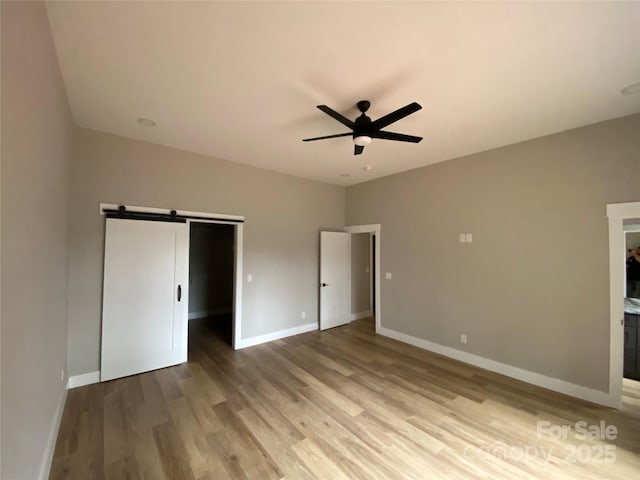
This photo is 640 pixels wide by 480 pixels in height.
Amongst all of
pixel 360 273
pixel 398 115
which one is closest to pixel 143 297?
pixel 398 115

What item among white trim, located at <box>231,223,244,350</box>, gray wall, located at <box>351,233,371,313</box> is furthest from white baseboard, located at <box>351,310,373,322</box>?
white trim, located at <box>231,223,244,350</box>

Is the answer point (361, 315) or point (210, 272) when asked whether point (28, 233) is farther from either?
point (361, 315)

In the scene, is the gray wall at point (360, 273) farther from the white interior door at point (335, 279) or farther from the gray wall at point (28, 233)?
the gray wall at point (28, 233)

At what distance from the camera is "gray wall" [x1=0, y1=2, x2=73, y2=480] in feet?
3.49

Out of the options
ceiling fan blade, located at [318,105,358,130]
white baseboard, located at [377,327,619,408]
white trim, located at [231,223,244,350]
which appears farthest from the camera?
white trim, located at [231,223,244,350]

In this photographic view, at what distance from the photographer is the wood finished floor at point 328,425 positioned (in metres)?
1.87

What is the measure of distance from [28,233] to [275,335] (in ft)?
12.2

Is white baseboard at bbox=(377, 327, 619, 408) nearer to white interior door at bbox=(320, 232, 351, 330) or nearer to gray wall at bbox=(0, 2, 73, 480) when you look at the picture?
white interior door at bbox=(320, 232, 351, 330)

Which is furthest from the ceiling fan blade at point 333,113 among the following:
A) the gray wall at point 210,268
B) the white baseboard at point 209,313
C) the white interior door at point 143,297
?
the white baseboard at point 209,313

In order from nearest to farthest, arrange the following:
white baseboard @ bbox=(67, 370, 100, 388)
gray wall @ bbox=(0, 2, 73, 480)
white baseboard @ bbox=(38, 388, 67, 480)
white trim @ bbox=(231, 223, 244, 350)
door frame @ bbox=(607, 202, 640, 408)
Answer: gray wall @ bbox=(0, 2, 73, 480)
white baseboard @ bbox=(38, 388, 67, 480)
door frame @ bbox=(607, 202, 640, 408)
white baseboard @ bbox=(67, 370, 100, 388)
white trim @ bbox=(231, 223, 244, 350)

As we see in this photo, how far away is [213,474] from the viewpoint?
5.91ft

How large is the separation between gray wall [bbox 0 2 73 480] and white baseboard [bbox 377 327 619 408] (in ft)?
14.4

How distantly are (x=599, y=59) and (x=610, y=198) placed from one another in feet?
5.24

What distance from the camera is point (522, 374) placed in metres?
3.18
